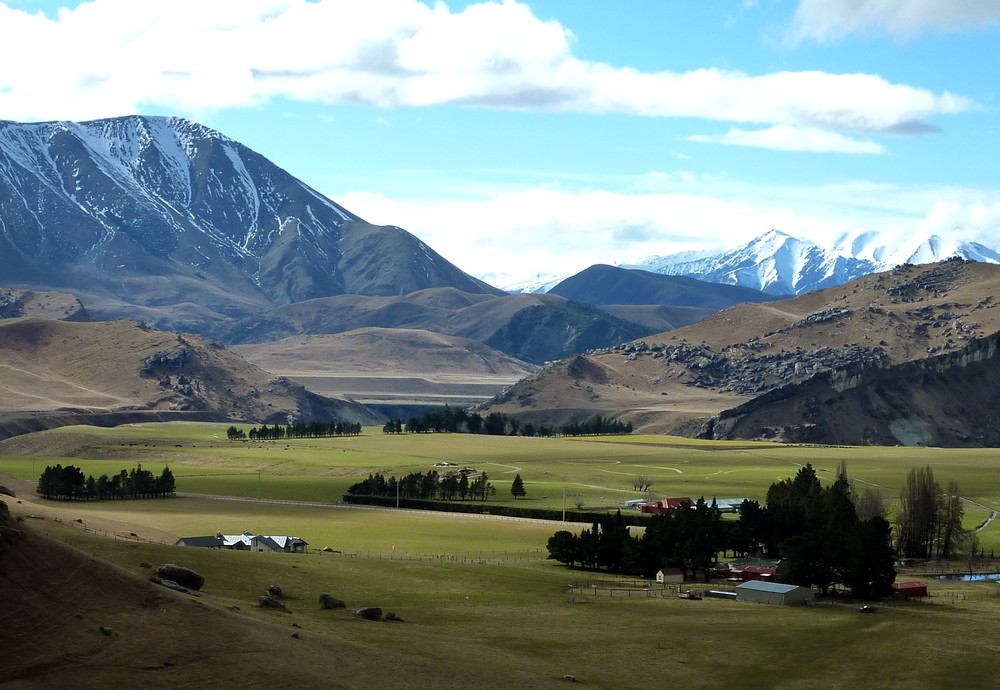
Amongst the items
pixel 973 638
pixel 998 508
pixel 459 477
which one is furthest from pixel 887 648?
pixel 459 477

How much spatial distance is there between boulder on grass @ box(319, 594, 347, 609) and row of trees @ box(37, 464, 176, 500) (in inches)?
3251

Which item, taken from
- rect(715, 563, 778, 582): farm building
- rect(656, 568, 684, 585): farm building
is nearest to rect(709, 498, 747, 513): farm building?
rect(715, 563, 778, 582): farm building

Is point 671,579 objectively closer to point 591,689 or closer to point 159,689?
point 591,689

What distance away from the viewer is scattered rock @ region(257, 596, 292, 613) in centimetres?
7275

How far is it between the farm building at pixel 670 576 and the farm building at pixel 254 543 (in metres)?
26.8

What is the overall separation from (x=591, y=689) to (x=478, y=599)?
23821mm

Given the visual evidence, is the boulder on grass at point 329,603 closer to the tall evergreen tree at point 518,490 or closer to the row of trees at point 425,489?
the row of trees at point 425,489

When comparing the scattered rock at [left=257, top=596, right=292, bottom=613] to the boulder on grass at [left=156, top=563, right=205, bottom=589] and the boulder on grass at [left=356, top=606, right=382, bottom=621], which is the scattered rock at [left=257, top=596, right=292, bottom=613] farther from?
the boulder on grass at [left=356, top=606, right=382, bottom=621]

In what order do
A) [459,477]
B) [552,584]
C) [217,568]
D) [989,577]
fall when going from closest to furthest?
[217,568] → [552,584] → [989,577] → [459,477]

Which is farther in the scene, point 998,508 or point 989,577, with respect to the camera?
point 998,508

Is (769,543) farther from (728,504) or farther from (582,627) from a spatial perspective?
(582,627)

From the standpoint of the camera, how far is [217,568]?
82.5 m

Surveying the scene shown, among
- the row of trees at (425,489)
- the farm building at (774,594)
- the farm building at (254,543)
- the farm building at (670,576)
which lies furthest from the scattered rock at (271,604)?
the row of trees at (425,489)

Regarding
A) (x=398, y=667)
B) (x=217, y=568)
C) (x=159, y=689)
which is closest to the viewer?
(x=159, y=689)
